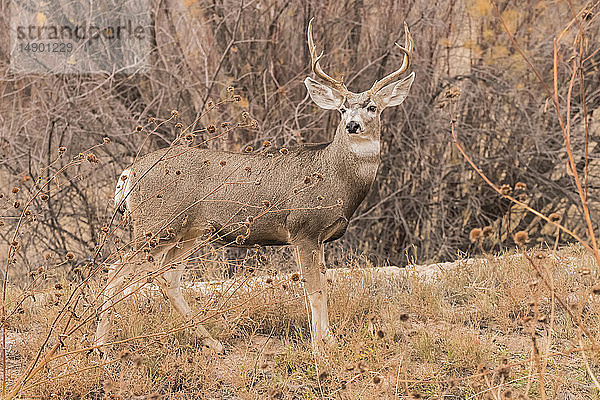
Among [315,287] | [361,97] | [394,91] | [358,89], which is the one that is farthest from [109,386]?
[358,89]

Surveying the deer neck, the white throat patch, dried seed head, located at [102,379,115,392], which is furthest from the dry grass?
the white throat patch

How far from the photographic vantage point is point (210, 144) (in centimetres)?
764

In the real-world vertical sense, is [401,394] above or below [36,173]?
below

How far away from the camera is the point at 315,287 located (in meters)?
4.15

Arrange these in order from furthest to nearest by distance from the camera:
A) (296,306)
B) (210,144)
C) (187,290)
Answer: (210,144), (187,290), (296,306)

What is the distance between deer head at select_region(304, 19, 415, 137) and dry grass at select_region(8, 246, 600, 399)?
1.02m

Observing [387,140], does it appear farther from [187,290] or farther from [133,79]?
[187,290]

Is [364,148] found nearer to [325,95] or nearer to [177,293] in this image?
[325,95]

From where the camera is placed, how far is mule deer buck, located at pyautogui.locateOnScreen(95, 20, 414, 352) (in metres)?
4.18

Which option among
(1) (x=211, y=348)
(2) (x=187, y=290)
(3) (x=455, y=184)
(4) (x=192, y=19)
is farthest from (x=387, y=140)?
(1) (x=211, y=348)

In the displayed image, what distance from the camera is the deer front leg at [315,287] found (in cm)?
A: 414

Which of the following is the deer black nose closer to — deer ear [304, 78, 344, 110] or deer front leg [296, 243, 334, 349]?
deer ear [304, 78, 344, 110]

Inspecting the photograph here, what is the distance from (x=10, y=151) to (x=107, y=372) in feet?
15.1

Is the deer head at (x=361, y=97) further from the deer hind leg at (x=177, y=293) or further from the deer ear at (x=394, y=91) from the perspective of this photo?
the deer hind leg at (x=177, y=293)
